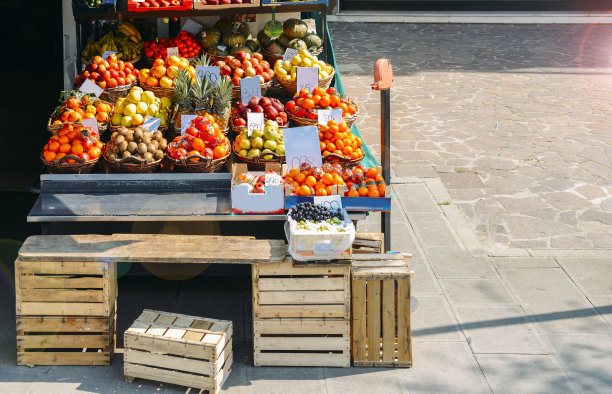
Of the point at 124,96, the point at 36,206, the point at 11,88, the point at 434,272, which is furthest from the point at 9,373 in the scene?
the point at 11,88

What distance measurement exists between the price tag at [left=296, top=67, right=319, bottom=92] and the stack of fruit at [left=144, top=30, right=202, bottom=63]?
139cm

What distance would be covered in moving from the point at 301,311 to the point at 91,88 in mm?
3291

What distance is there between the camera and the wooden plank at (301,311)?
5.21m

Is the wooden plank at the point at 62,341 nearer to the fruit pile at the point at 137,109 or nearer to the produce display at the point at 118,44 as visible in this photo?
the fruit pile at the point at 137,109

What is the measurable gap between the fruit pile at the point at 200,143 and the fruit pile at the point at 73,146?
0.60 m

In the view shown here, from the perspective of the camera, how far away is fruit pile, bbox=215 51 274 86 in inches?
295

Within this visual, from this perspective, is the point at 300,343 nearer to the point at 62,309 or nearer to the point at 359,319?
the point at 359,319

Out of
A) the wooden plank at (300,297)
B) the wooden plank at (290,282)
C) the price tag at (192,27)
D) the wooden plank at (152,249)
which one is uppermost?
the price tag at (192,27)

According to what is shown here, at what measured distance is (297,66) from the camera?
7746mm

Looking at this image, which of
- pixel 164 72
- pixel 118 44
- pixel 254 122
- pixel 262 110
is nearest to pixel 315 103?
pixel 262 110

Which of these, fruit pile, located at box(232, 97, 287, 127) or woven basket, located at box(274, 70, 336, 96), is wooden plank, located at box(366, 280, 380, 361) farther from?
woven basket, located at box(274, 70, 336, 96)

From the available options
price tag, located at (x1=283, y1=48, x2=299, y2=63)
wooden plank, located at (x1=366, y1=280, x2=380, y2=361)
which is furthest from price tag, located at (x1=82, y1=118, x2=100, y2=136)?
wooden plank, located at (x1=366, y1=280, x2=380, y2=361)

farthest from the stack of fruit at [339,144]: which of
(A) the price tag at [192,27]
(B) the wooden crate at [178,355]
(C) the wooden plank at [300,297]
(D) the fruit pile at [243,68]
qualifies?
(A) the price tag at [192,27]

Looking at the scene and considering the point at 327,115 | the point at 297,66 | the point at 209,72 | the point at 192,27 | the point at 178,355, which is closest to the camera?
the point at 178,355
